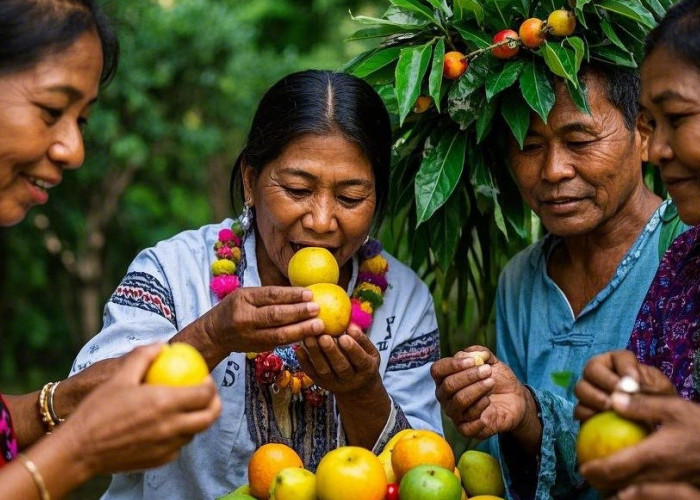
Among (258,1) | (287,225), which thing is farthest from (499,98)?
(258,1)

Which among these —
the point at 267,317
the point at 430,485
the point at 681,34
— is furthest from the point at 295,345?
the point at 681,34

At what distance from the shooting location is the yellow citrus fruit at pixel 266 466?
8.55 ft

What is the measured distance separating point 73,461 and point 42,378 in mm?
11119

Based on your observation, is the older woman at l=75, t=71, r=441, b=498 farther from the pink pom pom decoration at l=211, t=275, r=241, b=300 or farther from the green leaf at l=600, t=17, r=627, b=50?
the green leaf at l=600, t=17, r=627, b=50

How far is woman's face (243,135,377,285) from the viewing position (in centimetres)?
318

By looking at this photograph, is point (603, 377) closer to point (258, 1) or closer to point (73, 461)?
point (73, 461)

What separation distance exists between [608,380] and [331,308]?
987 millimetres

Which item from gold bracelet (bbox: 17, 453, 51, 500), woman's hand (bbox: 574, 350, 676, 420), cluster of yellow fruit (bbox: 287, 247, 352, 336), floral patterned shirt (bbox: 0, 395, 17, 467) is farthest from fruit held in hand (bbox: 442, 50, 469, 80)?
gold bracelet (bbox: 17, 453, 51, 500)

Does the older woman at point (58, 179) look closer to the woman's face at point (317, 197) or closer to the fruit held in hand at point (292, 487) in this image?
the fruit held in hand at point (292, 487)

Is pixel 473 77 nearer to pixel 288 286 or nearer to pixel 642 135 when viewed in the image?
pixel 642 135

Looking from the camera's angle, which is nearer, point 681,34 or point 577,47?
point 681,34

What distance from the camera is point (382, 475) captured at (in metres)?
2.43

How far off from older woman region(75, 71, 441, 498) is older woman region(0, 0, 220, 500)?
0.86 metres

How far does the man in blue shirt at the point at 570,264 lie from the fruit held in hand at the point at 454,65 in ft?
1.05
